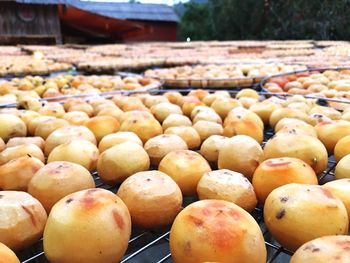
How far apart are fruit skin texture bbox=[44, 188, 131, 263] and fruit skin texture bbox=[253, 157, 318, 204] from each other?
1.41ft

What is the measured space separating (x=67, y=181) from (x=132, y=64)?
4.33 metres

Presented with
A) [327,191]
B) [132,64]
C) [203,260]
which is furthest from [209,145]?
[132,64]

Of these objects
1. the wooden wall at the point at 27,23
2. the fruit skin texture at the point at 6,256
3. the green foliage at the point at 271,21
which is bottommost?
the fruit skin texture at the point at 6,256

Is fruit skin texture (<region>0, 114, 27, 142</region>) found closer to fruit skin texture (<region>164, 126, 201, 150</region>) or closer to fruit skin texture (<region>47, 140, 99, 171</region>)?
fruit skin texture (<region>47, 140, 99, 171</region>)

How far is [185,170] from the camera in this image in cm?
115

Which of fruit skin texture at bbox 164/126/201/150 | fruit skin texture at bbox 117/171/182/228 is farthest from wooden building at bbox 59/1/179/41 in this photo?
fruit skin texture at bbox 117/171/182/228

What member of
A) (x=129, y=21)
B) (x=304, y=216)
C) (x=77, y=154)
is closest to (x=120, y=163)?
(x=77, y=154)

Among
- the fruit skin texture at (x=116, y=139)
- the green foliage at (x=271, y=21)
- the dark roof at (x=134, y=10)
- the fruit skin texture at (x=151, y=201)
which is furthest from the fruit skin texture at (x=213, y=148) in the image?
the dark roof at (x=134, y=10)

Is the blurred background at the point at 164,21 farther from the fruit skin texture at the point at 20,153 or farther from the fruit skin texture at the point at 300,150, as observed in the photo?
the fruit skin texture at the point at 300,150

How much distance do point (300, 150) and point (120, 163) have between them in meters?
0.62

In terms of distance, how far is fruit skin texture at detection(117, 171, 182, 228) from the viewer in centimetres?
97

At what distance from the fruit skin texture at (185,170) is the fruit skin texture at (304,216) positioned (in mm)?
317

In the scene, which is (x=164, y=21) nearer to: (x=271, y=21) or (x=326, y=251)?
(x=271, y=21)

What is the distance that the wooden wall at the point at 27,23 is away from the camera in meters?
10.3
